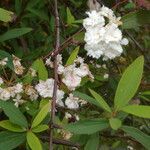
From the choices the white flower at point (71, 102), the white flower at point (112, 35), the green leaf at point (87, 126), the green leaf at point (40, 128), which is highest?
the white flower at point (112, 35)

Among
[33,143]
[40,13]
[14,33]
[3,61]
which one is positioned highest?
[40,13]

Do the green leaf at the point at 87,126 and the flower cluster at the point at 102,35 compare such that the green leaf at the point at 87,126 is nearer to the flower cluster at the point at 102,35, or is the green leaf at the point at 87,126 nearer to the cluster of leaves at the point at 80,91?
the cluster of leaves at the point at 80,91

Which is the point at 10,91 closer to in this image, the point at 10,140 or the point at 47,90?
the point at 47,90

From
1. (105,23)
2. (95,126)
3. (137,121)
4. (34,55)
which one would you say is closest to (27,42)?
(34,55)

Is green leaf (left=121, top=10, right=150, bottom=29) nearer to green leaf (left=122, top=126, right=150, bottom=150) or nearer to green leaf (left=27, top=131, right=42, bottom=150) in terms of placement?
green leaf (left=122, top=126, right=150, bottom=150)

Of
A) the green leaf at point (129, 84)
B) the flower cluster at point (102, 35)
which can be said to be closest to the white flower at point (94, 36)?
the flower cluster at point (102, 35)

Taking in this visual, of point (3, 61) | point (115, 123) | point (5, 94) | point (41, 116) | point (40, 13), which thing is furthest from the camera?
point (40, 13)

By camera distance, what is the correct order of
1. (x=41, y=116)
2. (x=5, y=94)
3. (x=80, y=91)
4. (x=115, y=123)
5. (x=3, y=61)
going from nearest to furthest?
1. (x=115, y=123)
2. (x=41, y=116)
3. (x=5, y=94)
4. (x=3, y=61)
5. (x=80, y=91)

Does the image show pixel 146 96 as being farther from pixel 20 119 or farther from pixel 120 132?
pixel 20 119

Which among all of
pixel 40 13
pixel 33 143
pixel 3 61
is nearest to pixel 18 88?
pixel 3 61
